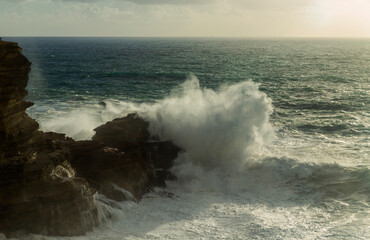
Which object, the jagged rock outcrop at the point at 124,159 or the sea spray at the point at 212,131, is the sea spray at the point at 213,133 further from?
the jagged rock outcrop at the point at 124,159

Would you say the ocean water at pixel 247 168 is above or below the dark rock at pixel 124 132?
below

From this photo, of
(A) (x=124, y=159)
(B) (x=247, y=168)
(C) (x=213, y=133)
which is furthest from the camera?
(C) (x=213, y=133)

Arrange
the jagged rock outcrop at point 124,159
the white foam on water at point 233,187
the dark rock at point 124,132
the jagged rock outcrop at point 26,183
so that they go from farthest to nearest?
the dark rock at point 124,132 < the jagged rock outcrop at point 124,159 < the white foam on water at point 233,187 < the jagged rock outcrop at point 26,183

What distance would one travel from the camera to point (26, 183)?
12.0 meters

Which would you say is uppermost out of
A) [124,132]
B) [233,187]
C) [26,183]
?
[124,132]

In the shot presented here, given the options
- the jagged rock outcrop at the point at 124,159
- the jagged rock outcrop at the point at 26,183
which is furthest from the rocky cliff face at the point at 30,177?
the jagged rock outcrop at the point at 124,159

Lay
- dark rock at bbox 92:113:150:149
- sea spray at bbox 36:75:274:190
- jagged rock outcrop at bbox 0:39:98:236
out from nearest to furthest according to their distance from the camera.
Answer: jagged rock outcrop at bbox 0:39:98:236, dark rock at bbox 92:113:150:149, sea spray at bbox 36:75:274:190

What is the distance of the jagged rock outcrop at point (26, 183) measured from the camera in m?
11.9

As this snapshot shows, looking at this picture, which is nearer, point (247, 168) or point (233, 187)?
point (233, 187)

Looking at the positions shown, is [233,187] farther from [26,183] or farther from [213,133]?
[26,183]

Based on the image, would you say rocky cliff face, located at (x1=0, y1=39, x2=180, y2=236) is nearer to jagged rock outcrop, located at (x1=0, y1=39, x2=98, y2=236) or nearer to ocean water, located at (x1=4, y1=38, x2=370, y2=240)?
jagged rock outcrop, located at (x1=0, y1=39, x2=98, y2=236)

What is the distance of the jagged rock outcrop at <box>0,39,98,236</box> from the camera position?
11859 mm

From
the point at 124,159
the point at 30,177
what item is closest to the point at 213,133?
the point at 124,159

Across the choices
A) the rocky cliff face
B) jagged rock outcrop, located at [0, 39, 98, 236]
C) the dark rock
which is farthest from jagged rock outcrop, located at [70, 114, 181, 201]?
jagged rock outcrop, located at [0, 39, 98, 236]
